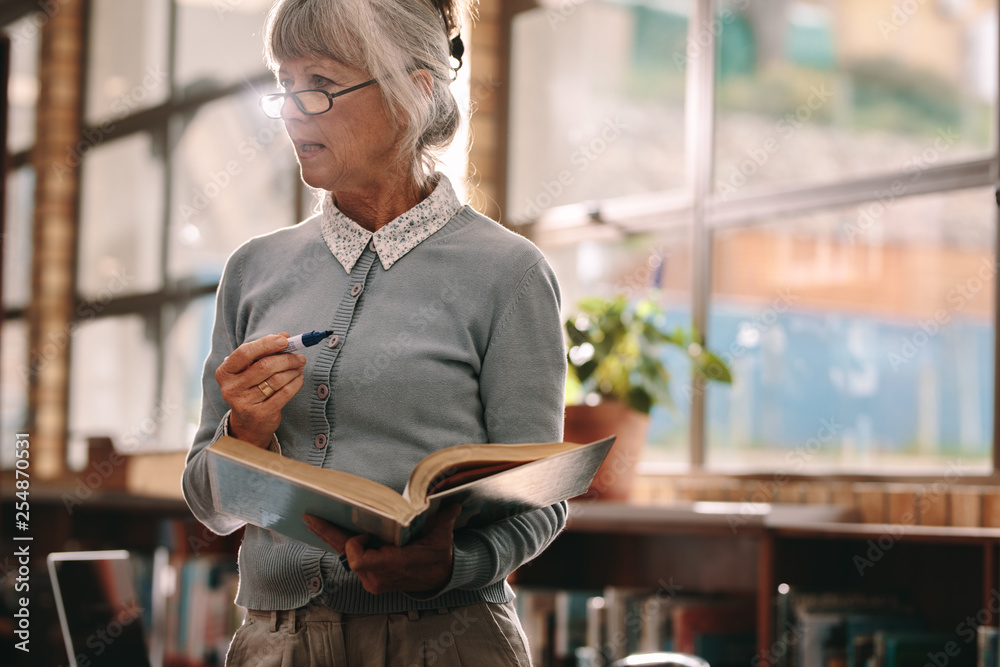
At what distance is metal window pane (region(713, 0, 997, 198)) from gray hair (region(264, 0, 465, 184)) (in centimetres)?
192

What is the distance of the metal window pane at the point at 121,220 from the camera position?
567cm

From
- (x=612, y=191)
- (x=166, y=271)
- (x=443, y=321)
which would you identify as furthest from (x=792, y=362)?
(x=166, y=271)

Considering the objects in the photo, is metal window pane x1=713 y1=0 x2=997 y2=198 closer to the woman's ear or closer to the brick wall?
the brick wall

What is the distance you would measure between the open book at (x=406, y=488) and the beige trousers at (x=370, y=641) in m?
0.12

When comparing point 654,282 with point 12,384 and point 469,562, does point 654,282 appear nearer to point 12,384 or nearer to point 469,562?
point 469,562

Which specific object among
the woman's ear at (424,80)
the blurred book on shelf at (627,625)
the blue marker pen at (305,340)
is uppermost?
the woman's ear at (424,80)

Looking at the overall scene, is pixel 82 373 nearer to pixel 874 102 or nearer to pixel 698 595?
pixel 698 595

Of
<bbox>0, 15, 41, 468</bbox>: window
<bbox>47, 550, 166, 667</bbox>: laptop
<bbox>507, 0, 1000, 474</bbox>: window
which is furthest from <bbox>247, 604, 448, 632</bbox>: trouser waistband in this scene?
<bbox>0, 15, 41, 468</bbox>: window

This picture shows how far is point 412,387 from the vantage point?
1137 millimetres

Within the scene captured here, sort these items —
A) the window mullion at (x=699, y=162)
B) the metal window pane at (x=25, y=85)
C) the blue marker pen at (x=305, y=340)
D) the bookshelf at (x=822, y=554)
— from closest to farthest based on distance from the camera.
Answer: the blue marker pen at (x=305, y=340) < the bookshelf at (x=822, y=554) < the window mullion at (x=699, y=162) < the metal window pane at (x=25, y=85)

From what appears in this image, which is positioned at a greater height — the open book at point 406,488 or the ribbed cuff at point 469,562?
the open book at point 406,488

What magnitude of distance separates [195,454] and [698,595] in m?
2.02

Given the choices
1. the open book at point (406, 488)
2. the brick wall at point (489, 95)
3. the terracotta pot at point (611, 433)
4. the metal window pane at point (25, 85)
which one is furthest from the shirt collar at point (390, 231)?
the metal window pane at point (25, 85)

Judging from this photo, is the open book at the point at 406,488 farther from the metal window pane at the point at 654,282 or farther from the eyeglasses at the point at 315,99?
the metal window pane at the point at 654,282
